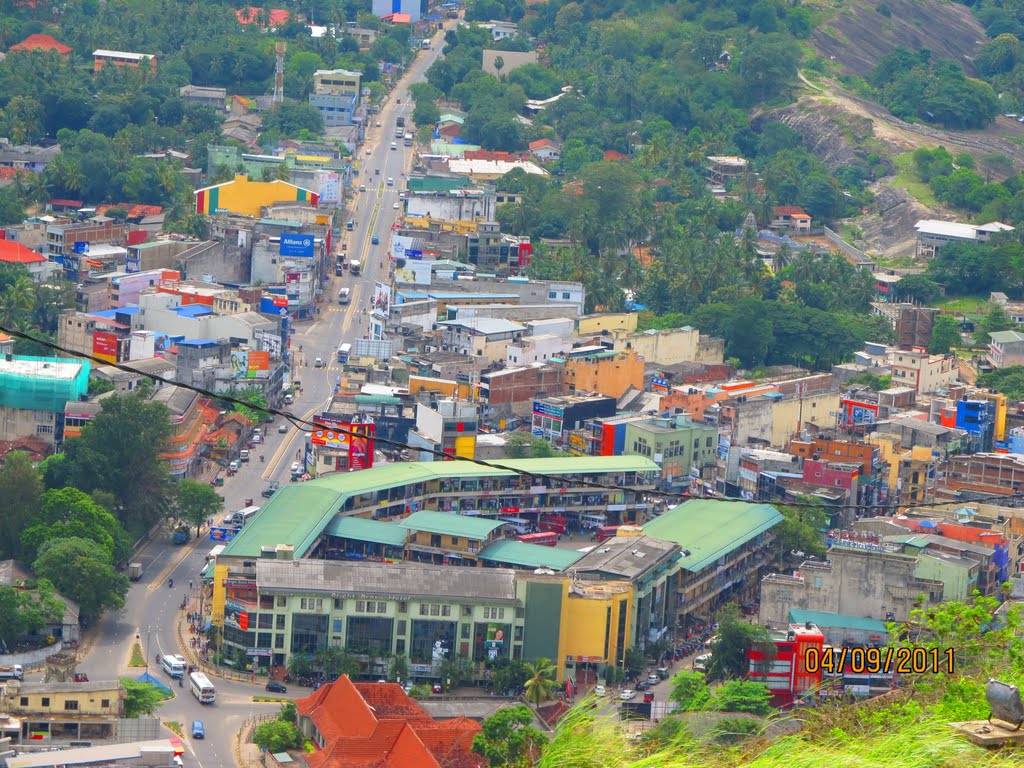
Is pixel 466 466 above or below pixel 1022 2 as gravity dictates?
below

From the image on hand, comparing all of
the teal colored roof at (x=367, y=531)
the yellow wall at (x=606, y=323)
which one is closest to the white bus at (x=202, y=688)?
the teal colored roof at (x=367, y=531)

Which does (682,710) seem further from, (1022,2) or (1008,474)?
(1022,2)

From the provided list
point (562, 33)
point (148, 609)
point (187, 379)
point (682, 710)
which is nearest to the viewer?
point (682, 710)

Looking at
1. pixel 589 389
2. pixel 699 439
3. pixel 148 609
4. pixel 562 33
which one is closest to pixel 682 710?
pixel 148 609

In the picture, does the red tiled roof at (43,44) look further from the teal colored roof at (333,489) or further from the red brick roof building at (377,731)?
the red brick roof building at (377,731)

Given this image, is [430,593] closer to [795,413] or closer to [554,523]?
[554,523]

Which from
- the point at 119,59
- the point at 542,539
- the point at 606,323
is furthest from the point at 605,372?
the point at 119,59
